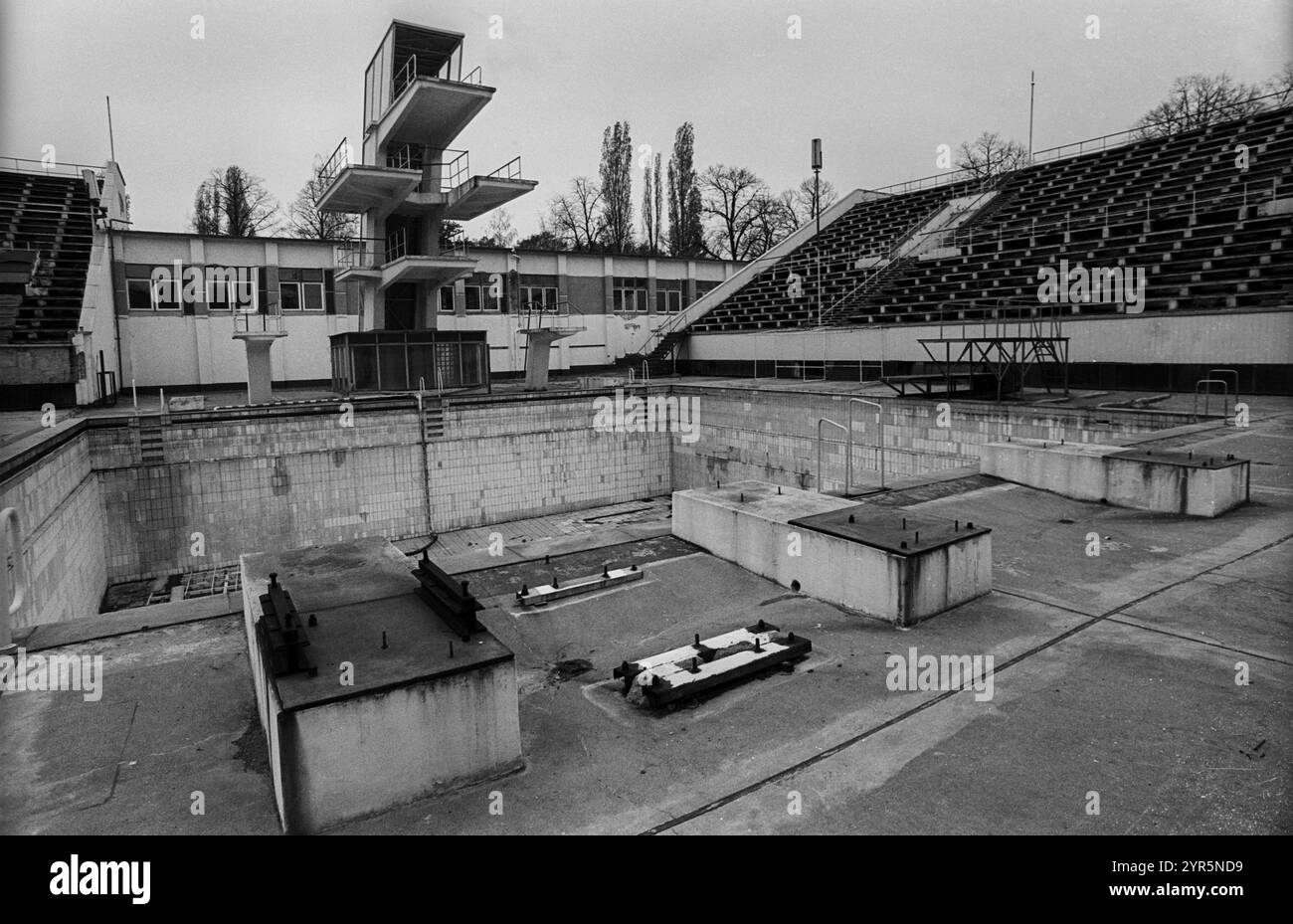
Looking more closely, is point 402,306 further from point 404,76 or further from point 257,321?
point 404,76

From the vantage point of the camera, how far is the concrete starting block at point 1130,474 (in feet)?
29.6

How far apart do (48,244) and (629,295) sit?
21.6 metres

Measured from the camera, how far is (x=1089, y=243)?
23047 millimetres

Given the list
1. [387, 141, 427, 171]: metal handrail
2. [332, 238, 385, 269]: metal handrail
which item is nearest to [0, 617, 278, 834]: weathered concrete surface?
[332, 238, 385, 269]: metal handrail

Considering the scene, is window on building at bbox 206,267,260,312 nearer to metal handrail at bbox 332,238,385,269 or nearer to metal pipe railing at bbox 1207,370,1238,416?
metal handrail at bbox 332,238,385,269

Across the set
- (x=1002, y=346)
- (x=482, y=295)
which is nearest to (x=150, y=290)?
(x=482, y=295)

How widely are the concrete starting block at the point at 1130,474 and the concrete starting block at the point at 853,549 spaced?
376 cm

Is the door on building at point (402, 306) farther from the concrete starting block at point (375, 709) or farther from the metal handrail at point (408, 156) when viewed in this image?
the concrete starting block at point (375, 709)

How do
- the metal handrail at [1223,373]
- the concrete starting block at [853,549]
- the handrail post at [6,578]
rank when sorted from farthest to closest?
the metal handrail at [1223,373] → the concrete starting block at [853,549] → the handrail post at [6,578]

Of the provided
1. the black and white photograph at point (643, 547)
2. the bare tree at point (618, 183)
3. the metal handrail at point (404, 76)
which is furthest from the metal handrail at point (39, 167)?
the bare tree at point (618, 183)

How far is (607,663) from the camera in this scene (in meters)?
5.80

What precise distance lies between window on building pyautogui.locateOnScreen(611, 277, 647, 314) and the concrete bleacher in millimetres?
4722

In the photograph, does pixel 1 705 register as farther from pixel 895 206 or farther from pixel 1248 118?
pixel 895 206

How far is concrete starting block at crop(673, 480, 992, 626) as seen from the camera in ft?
20.6
